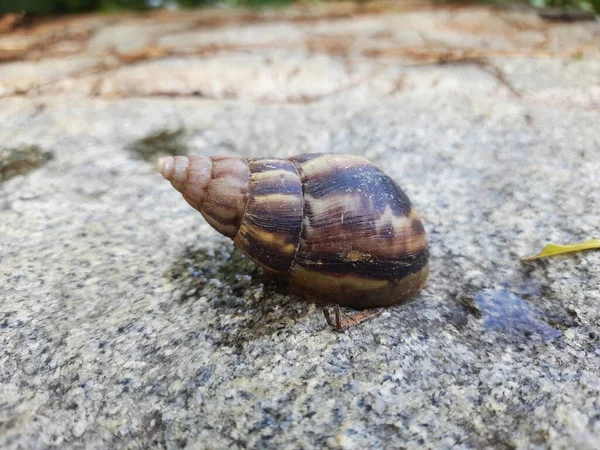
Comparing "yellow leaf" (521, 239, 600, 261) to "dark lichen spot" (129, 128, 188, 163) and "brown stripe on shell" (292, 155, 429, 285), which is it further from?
"dark lichen spot" (129, 128, 188, 163)

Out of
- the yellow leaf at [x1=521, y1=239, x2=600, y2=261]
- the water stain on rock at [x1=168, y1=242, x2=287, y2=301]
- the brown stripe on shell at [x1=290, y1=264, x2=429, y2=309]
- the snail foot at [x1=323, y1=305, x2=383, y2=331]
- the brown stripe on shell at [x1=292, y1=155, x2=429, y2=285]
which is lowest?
the water stain on rock at [x1=168, y1=242, x2=287, y2=301]

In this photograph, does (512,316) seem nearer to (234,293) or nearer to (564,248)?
(564,248)

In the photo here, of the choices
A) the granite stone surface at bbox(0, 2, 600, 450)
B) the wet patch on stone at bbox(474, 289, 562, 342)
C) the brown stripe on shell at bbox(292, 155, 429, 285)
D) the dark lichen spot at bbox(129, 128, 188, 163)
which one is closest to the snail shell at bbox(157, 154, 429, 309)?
the brown stripe on shell at bbox(292, 155, 429, 285)

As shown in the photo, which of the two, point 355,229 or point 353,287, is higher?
point 355,229

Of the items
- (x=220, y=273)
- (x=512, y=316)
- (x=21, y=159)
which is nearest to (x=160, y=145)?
(x=21, y=159)

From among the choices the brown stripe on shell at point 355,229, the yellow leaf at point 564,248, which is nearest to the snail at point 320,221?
the brown stripe on shell at point 355,229

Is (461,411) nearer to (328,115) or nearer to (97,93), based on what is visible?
(328,115)

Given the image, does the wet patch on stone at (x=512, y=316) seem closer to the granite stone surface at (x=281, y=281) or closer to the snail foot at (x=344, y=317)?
the granite stone surface at (x=281, y=281)
